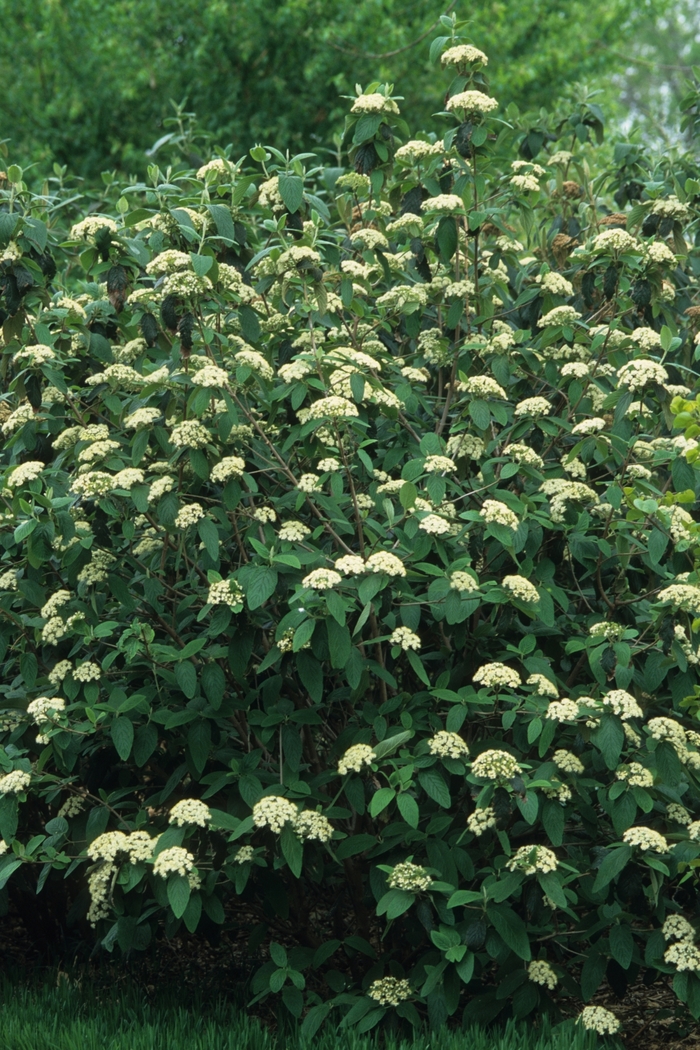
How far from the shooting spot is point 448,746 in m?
3.32

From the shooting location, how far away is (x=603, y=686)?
349 centimetres

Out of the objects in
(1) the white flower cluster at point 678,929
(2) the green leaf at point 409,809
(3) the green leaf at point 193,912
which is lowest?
(1) the white flower cluster at point 678,929

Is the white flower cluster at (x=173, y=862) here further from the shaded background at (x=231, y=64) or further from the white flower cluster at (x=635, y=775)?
the shaded background at (x=231, y=64)

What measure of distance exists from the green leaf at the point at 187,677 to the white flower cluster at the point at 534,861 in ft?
3.45

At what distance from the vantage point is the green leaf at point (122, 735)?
3.40 m

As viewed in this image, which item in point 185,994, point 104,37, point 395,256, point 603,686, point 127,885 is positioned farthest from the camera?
point 104,37

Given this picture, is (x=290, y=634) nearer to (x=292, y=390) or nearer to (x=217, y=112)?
(x=292, y=390)

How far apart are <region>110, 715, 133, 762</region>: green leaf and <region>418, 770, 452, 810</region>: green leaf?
2.88 feet

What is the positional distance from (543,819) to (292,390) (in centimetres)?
149

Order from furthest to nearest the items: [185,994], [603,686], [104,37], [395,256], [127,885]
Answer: [104,37] < [395,256] < [185,994] < [603,686] < [127,885]

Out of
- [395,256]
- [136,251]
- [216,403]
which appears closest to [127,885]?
[216,403]

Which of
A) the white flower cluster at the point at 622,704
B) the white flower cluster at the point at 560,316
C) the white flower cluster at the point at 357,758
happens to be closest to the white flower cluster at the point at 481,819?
the white flower cluster at the point at 357,758

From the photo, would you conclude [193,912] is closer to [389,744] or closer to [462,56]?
[389,744]

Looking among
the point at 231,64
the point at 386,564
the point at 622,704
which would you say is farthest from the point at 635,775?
the point at 231,64
